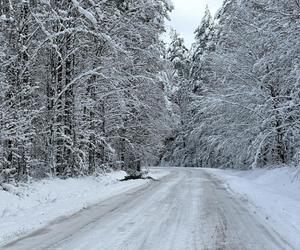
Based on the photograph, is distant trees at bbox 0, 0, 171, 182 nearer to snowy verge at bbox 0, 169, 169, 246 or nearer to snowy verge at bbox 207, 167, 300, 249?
snowy verge at bbox 0, 169, 169, 246

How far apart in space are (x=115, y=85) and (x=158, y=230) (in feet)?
56.6

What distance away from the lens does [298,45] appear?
15.0 metres

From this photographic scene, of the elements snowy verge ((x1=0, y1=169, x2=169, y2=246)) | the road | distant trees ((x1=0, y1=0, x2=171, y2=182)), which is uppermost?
distant trees ((x1=0, y1=0, x2=171, y2=182))

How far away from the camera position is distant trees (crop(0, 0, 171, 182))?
14.6 m

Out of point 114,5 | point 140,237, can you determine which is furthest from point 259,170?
point 140,237

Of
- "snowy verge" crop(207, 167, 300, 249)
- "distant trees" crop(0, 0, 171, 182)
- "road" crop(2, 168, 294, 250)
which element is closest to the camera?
"road" crop(2, 168, 294, 250)

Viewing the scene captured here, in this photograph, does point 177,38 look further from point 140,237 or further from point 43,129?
point 140,237

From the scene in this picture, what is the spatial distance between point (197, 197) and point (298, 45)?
5996mm

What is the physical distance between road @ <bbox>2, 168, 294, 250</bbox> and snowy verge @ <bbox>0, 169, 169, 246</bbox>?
1.26 feet

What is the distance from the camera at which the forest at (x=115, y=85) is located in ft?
49.0

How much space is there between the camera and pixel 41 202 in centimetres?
1351

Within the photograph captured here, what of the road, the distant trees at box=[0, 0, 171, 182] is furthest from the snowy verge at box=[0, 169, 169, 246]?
the distant trees at box=[0, 0, 171, 182]

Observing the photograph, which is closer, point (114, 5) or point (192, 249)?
point (192, 249)

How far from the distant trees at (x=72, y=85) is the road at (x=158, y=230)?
4.09 meters
